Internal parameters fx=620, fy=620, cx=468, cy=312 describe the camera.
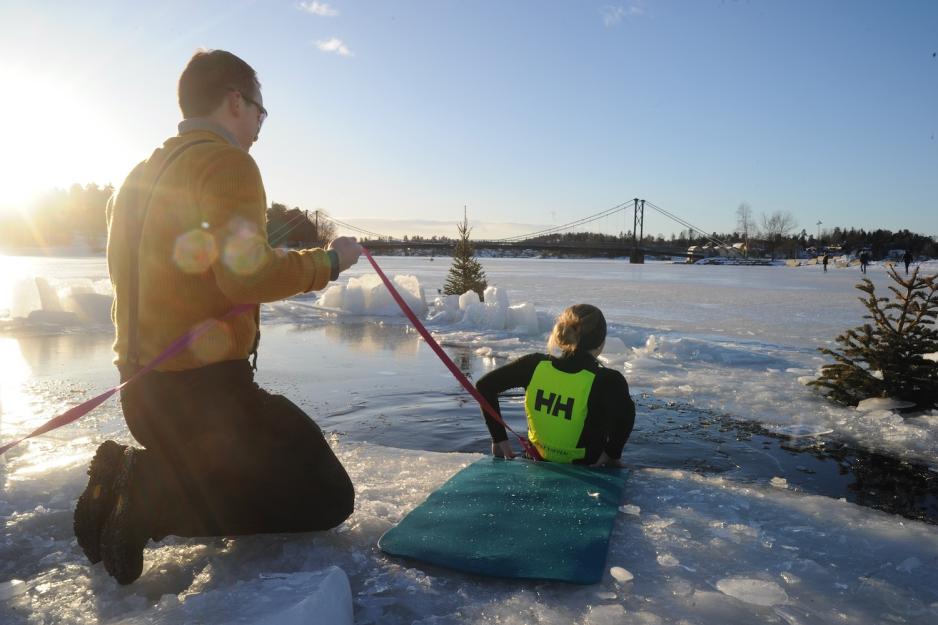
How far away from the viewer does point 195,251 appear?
199 centimetres

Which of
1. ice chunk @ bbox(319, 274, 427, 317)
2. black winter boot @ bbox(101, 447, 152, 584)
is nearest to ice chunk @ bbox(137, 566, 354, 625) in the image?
black winter boot @ bbox(101, 447, 152, 584)

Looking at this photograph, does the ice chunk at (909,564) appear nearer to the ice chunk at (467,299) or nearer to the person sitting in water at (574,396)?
the person sitting in water at (574,396)

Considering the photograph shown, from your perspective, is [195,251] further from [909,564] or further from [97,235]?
[97,235]

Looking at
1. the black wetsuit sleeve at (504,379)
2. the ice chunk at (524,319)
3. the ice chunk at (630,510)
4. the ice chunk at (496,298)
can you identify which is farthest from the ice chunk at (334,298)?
the ice chunk at (630,510)

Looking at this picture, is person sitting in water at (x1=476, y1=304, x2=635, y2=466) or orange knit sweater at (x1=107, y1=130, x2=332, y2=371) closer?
orange knit sweater at (x1=107, y1=130, x2=332, y2=371)

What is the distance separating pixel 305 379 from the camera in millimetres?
5957

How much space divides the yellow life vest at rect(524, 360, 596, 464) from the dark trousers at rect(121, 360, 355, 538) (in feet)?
3.98

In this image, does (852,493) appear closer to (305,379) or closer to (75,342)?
(305,379)

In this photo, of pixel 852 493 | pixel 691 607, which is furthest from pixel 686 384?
pixel 691 607

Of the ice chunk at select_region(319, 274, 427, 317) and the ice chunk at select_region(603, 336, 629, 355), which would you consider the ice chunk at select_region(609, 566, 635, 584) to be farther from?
the ice chunk at select_region(319, 274, 427, 317)

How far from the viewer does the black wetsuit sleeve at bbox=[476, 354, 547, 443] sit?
3238mm

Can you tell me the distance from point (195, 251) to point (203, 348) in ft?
1.07

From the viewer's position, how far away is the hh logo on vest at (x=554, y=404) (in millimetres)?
3066

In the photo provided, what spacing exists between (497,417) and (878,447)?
2461 millimetres
